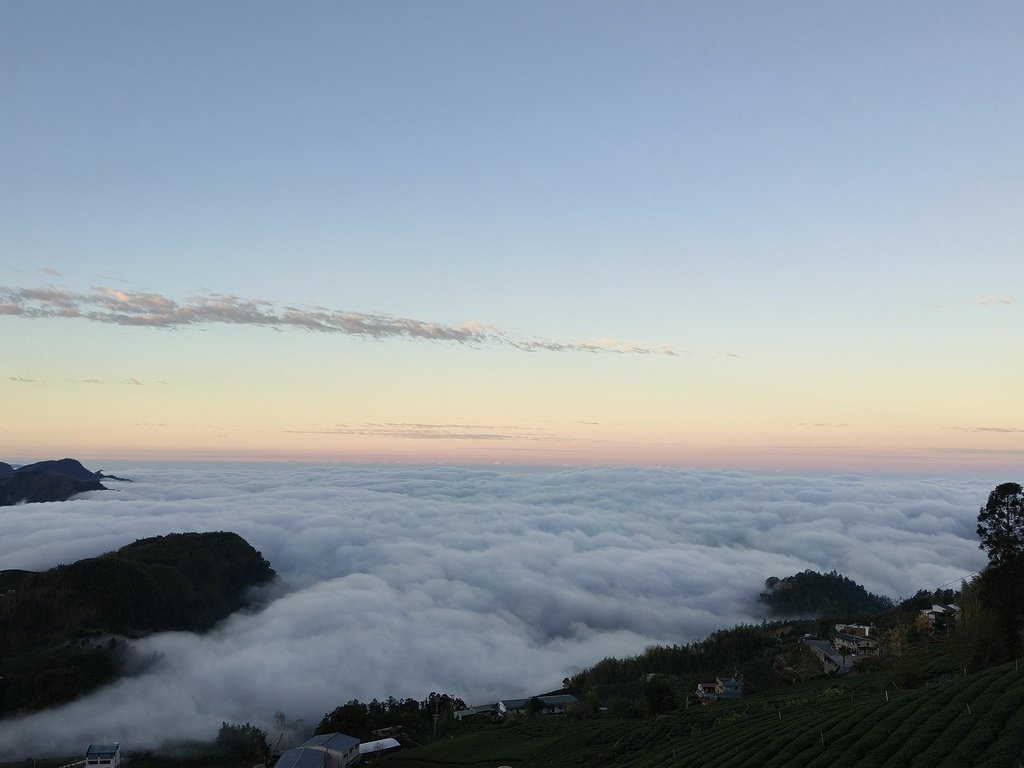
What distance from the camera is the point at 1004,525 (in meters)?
47.8

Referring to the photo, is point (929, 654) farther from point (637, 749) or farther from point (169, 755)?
point (169, 755)

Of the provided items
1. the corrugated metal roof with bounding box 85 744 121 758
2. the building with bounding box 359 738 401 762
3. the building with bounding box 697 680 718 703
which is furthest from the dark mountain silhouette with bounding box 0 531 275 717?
the building with bounding box 697 680 718 703

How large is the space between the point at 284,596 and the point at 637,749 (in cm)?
16473

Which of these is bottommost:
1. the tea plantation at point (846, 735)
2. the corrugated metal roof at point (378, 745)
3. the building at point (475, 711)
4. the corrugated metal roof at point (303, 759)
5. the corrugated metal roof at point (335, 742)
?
the building at point (475, 711)

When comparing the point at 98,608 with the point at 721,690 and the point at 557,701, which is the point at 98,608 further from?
the point at 721,690

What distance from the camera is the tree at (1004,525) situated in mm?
47312

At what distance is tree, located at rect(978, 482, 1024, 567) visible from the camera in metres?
47.3

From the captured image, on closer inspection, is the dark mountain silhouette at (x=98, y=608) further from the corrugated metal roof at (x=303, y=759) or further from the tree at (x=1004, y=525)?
the tree at (x=1004, y=525)

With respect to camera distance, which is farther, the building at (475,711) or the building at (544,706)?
the building at (544,706)

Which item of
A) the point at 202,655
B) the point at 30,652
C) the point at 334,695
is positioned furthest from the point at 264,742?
the point at 30,652

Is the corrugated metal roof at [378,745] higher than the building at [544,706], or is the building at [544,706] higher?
the corrugated metal roof at [378,745]

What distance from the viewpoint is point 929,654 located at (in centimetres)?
6025

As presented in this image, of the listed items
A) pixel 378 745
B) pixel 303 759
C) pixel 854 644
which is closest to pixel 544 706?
pixel 378 745

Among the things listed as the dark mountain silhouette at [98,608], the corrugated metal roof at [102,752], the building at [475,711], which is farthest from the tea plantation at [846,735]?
the dark mountain silhouette at [98,608]
